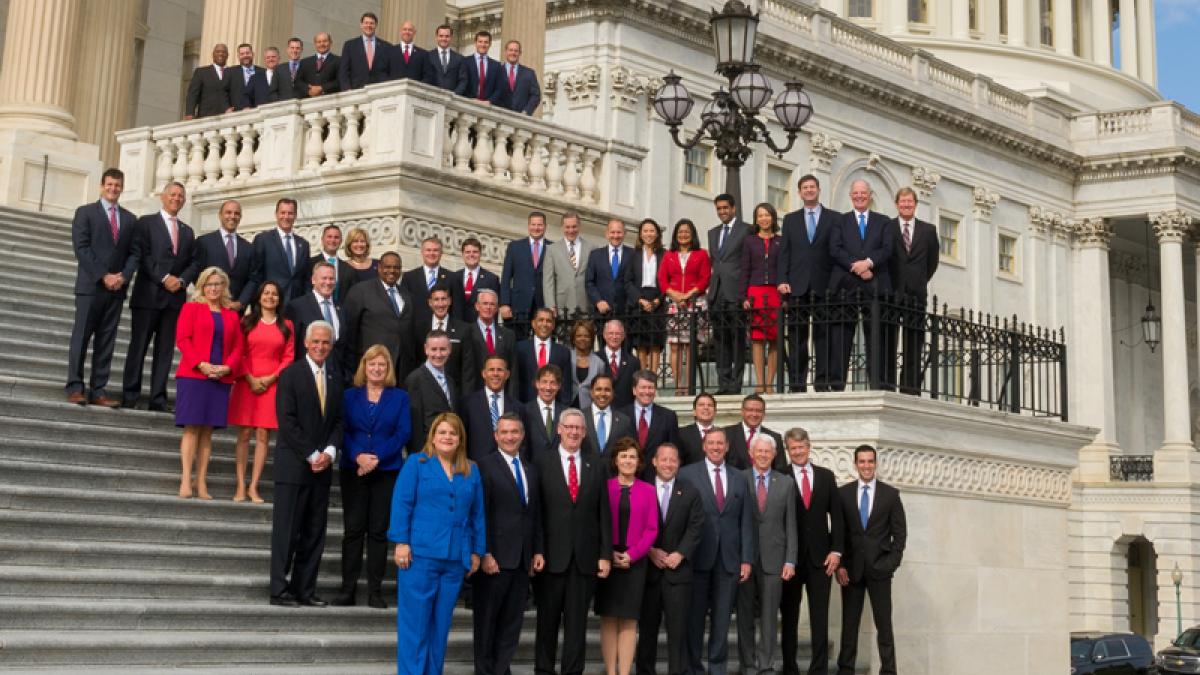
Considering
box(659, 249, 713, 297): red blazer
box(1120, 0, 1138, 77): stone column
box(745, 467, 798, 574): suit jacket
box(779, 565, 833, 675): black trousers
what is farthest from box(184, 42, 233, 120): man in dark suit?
box(1120, 0, 1138, 77): stone column

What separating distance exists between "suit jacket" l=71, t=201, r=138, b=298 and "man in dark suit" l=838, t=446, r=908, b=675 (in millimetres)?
5958

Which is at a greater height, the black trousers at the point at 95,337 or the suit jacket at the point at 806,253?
the suit jacket at the point at 806,253

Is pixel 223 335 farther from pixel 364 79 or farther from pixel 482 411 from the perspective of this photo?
pixel 364 79

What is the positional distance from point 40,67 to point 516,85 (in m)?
6.39

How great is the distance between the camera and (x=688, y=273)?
47.6 feet

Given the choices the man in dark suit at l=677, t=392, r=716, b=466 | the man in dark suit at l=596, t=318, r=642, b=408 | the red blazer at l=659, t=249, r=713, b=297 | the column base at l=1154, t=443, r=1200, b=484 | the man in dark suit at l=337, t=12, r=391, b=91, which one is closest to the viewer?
the man in dark suit at l=677, t=392, r=716, b=466

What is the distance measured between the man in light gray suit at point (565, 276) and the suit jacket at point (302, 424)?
4.29 meters

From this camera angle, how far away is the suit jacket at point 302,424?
34.2 feet

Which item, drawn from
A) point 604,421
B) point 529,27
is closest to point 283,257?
point 604,421

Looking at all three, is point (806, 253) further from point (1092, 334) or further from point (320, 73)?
point (1092, 334)

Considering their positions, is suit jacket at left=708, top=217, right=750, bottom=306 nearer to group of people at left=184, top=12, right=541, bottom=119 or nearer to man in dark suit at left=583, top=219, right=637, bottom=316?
man in dark suit at left=583, top=219, right=637, bottom=316

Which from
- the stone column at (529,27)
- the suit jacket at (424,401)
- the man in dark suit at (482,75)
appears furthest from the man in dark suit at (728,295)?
the stone column at (529,27)

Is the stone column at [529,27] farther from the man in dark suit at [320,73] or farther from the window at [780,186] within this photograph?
the window at [780,186]

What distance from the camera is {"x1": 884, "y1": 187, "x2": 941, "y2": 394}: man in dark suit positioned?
13.3 metres
